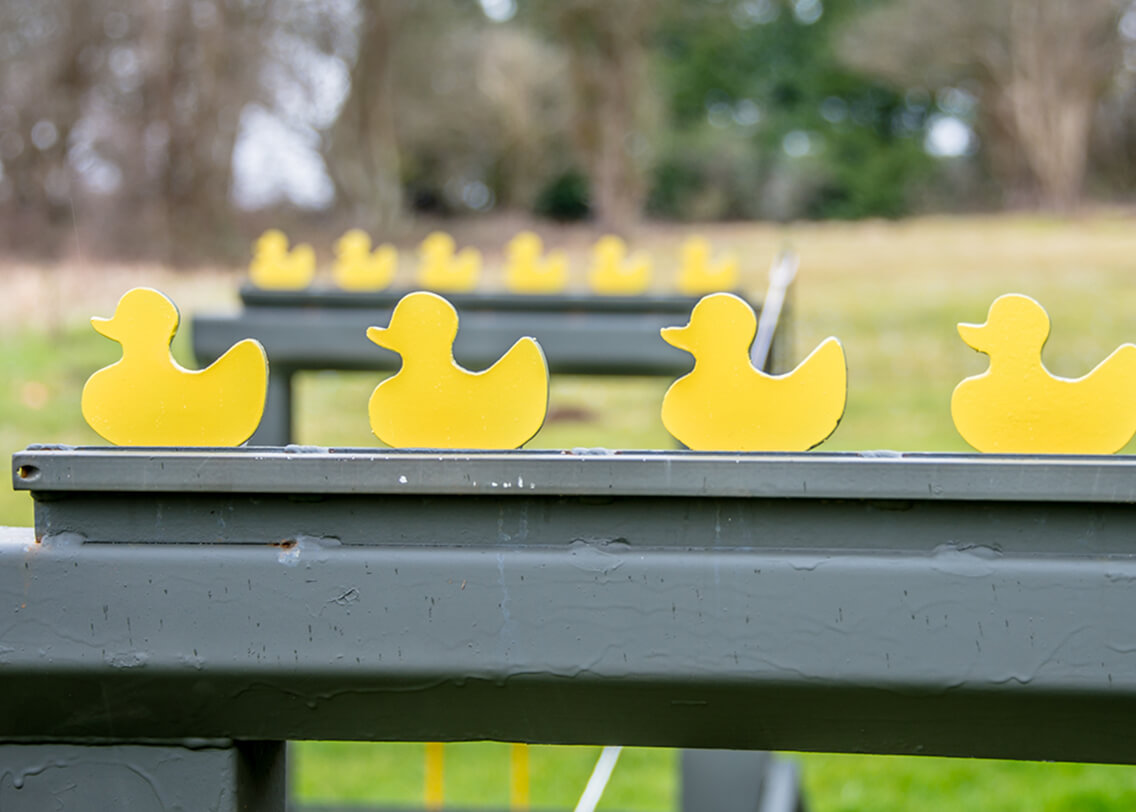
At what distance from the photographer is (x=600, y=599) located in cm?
69

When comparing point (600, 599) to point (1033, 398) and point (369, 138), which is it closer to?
point (1033, 398)

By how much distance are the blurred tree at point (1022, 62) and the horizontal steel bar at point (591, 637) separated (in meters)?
8.33

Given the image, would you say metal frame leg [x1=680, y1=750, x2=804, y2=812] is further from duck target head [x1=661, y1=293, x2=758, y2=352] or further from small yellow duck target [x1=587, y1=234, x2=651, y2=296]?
duck target head [x1=661, y1=293, x2=758, y2=352]

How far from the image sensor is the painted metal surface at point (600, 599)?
664 mm

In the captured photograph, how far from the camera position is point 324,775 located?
364cm

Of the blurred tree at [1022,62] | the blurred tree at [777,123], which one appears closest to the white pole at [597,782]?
the blurred tree at [1022,62]

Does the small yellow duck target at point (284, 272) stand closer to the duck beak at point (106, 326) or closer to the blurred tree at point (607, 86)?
the duck beak at point (106, 326)

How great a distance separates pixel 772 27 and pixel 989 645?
18.4m

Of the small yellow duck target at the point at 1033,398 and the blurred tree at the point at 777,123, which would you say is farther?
the blurred tree at the point at 777,123

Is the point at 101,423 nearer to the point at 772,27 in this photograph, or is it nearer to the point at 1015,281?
the point at 1015,281

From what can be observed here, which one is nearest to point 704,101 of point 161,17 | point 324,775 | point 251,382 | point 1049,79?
point 1049,79

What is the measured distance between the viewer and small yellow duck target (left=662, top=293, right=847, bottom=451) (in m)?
0.75

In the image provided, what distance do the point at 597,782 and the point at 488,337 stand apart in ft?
4.45

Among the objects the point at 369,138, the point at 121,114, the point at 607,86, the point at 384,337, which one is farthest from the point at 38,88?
the point at 384,337
